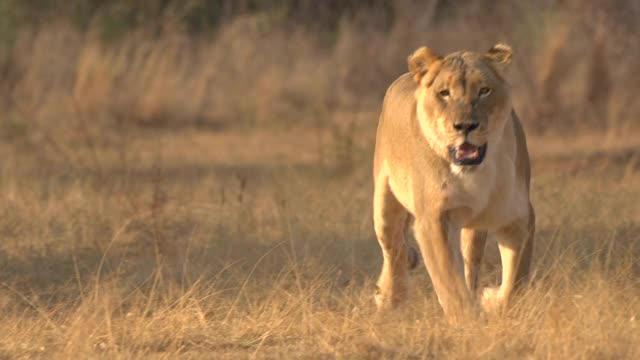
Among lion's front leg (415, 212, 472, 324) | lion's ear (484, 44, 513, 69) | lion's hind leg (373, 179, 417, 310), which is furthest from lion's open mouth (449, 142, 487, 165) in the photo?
lion's hind leg (373, 179, 417, 310)

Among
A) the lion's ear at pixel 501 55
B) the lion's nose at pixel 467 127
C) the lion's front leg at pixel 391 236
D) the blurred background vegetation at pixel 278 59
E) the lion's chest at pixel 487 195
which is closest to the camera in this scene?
the lion's nose at pixel 467 127

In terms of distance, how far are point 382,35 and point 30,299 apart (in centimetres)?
919

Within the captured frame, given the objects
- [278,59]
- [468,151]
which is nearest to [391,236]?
[468,151]

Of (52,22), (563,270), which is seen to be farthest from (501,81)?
(52,22)

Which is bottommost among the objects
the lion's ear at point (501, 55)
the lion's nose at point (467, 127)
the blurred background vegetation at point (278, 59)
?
the blurred background vegetation at point (278, 59)

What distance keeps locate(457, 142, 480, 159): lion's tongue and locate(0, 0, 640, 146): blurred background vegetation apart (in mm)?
5070

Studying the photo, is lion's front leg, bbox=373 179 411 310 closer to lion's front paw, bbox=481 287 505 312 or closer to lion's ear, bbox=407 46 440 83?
lion's front paw, bbox=481 287 505 312

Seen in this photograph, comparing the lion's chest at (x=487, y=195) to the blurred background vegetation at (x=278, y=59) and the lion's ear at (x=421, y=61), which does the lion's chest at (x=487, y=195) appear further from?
the blurred background vegetation at (x=278, y=59)

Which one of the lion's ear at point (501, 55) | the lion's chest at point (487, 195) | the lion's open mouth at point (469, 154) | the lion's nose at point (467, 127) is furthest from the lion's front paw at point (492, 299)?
the lion's ear at point (501, 55)

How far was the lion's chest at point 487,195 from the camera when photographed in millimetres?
4902

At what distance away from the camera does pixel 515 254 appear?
16.9 ft

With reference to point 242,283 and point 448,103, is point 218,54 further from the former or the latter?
point 448,103

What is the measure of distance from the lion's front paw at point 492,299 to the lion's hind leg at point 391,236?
13.7 inches

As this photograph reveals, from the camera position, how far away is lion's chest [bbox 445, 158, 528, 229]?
193 inches
